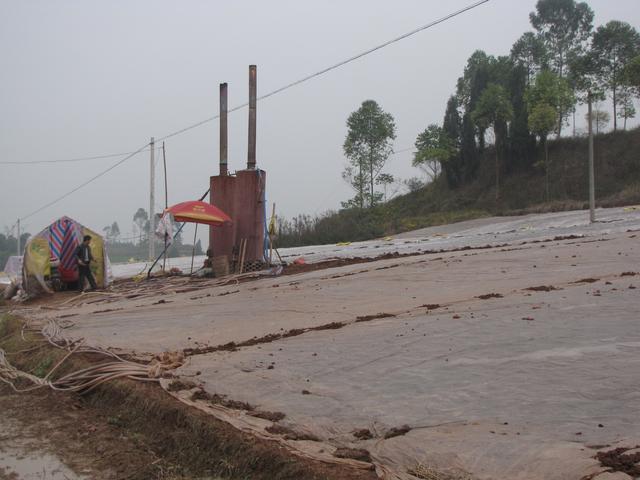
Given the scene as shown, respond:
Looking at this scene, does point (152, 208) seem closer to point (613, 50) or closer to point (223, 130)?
point (223, 130)

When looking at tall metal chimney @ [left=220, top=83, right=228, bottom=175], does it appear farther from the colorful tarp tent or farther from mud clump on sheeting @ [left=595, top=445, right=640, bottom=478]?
mud clump on sheeting @ [left=595, top=445, right=640, bottom=478]

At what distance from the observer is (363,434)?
9.07 ft

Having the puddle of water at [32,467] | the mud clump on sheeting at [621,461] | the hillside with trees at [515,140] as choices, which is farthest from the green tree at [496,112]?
the mud clump on sheeting at [621,461]

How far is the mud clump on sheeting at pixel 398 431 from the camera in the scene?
268 cm

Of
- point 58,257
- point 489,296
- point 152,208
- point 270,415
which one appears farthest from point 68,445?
point 152,208

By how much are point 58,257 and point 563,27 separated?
41.2 metres

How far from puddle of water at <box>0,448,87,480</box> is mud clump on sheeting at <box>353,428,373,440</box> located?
152 centimetres

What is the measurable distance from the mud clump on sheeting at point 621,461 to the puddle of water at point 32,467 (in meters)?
2.54

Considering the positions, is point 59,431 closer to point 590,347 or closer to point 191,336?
point 191,336

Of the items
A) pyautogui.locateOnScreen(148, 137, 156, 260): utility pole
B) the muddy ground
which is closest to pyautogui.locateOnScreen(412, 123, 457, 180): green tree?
pyautogui.locateOnScreen(148, 137, 156, 260): utility pole

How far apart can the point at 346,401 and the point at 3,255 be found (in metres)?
65.4

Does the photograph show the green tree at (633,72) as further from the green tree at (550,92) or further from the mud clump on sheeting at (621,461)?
the mud clump on sheeting at (621,461)

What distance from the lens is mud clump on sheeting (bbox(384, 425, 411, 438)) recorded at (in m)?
2.68

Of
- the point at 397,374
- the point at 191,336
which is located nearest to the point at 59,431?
the point at 191,336
